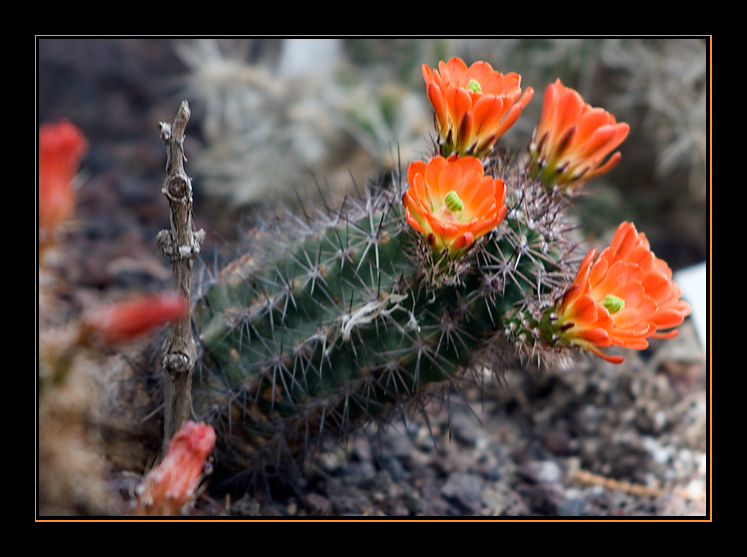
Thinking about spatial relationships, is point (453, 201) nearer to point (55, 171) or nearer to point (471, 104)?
point (471, 104)

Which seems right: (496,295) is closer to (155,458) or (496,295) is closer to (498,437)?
(155,458)

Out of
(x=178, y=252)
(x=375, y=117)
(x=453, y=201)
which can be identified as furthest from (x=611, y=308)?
(x=375, y=117)

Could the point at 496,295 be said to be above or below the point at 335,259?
below

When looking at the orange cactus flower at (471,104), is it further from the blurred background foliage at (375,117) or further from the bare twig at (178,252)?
the blurred background foliage at (375,117)

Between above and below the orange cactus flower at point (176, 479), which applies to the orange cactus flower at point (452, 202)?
above

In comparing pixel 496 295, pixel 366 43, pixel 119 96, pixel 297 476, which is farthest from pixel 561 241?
pixel 119 96

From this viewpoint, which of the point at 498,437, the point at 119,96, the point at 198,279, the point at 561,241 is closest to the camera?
the point at 561,241

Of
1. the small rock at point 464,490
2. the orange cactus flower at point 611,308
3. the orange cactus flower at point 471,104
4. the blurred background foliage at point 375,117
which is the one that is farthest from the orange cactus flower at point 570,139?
the blurred background foliage at point 375,117
